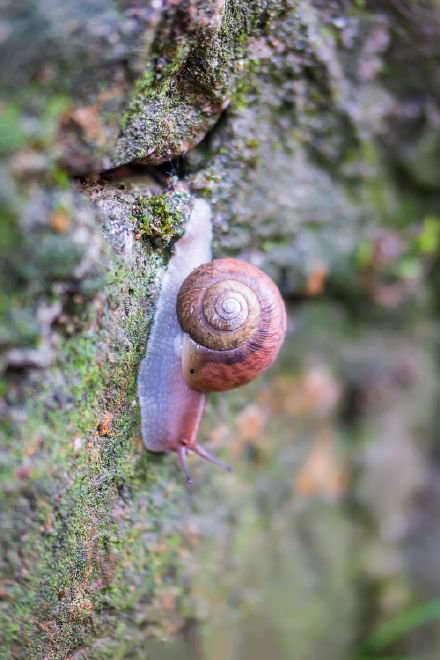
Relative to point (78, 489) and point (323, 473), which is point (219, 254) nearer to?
point (78, 489)

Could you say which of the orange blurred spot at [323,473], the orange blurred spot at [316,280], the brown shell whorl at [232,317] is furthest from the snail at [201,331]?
the orange blurred spot at [323,473]

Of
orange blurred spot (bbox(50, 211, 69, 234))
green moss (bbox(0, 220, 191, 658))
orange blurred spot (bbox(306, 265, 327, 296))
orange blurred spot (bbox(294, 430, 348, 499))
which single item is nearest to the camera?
orange blurred spot (bbox(50, 211, 69, 234))

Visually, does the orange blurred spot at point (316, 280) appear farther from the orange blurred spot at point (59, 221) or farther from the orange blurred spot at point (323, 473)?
the orange blurred spot at point (59, 221)

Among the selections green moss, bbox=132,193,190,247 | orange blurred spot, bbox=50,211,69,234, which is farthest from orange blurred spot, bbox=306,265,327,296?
orange blurred spot, bbox=50,211,69,234

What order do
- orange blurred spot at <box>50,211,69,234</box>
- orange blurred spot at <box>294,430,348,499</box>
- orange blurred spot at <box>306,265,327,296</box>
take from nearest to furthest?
orange blurred spot at <box>50,211,69,234</box>, orange blurred spot at <box>306,265,327,296</box>, orange blurred spot at <box>294,430,348,499</box>

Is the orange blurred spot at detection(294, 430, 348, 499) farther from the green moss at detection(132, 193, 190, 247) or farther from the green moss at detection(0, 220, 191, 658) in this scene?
the green moss at detection(132, 193, 190, 247)

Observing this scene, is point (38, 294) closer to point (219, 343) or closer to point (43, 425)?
point (43, 425)

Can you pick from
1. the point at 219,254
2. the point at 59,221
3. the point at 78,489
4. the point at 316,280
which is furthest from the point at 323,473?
the point at 59,221
